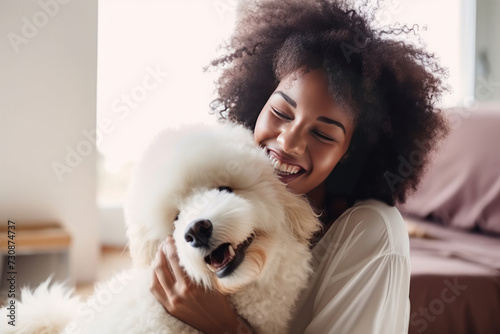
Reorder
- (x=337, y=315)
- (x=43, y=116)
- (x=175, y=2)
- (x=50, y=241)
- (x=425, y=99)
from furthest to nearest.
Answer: (x=175, y=2)
(x=43, y=116)
(x=50, y=241)
(x=425, y=99)
(x=337, y=315)

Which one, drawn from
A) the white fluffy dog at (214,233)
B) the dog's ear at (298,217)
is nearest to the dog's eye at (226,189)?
the white fluffy dog at (214,233)

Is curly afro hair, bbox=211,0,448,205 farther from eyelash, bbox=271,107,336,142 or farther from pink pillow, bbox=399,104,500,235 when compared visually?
pink pillow, bbox=399,104,500,235

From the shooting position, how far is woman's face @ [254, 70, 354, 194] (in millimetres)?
1001

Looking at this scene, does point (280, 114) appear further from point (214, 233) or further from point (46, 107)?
point (46, 107)

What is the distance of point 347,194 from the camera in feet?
4.15

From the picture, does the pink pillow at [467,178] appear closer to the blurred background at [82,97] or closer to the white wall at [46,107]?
the blurred background at [82,97]

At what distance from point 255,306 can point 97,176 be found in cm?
237

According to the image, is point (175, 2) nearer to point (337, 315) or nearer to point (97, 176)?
point (97, 176)

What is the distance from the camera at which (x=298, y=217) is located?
895 millimetres

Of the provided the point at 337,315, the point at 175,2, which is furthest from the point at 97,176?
the point at 337,315

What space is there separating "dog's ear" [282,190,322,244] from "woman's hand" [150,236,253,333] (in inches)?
7.1

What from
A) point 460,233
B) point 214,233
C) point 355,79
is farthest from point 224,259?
point 460,233

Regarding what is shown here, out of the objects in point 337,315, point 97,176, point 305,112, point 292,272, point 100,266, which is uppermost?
point 305,112

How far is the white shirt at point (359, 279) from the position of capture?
38.3 inches
